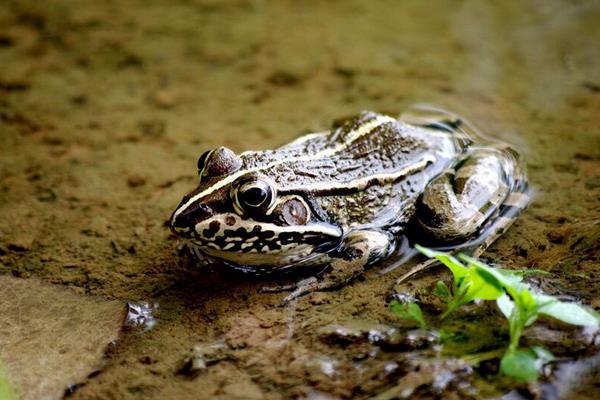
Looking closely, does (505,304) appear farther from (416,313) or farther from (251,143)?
(251,143)

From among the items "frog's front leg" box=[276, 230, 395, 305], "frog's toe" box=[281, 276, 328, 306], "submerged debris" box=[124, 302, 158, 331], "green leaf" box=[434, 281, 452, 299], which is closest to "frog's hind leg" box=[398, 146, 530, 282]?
"frog's front leg" box=[276, 230, 395, 305]

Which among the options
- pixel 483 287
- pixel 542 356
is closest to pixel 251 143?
pixel 483 287

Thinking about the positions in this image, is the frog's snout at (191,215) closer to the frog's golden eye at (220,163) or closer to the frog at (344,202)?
the frog at (344,202)

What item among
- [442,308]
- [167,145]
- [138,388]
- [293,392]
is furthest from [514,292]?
[167,145]

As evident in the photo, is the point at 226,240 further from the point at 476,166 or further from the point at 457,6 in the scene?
the point at 457,6

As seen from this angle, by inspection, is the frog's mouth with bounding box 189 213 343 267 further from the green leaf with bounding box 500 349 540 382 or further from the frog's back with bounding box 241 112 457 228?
the green leaf with bounding box 500 349 540 382
